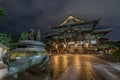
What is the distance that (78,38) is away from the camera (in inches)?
1252

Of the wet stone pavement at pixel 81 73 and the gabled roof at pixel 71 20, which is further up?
the gabled roof at pixel 71 20

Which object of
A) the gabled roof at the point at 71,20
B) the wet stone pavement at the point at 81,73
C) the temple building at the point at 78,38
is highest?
the gabled roof at the point at 71,20

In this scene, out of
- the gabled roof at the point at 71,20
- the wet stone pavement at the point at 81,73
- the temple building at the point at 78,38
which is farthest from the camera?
the gabled roof at the point at 71,20

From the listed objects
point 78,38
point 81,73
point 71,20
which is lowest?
point 81,73

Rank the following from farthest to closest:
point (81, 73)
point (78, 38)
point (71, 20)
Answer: point (71, 20), point (78, 38), point (81, 73)

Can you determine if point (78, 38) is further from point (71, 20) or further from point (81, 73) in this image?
point (81, 73)

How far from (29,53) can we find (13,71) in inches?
41.2

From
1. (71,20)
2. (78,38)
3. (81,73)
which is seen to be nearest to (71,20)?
(71,20)

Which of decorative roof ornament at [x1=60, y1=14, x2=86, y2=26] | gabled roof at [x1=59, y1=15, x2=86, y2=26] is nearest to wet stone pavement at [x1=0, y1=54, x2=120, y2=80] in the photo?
gabled roof at [x1=59, y1=15, x2=86, y2=26]

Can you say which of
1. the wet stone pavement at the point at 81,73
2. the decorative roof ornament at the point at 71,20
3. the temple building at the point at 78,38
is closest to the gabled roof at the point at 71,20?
the decorative roof ornament at the point at 71,20

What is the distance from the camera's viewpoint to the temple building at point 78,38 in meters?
31.6

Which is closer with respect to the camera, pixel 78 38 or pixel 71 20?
pixel 78 38

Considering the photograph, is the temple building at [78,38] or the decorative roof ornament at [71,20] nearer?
the temple building at [78,38]

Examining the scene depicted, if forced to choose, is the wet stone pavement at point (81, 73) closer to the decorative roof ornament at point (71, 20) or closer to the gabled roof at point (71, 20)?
the gabled roof at point (71, 20)
